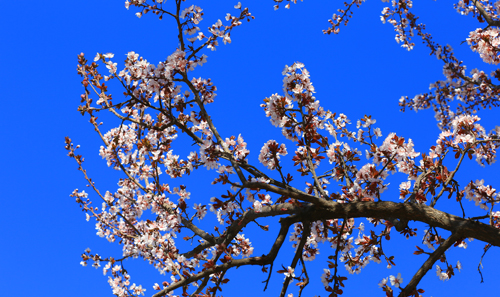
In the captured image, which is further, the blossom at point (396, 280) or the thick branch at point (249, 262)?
the blossom at point (396, 280)

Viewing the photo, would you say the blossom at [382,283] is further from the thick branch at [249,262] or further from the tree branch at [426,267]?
the thick branch at [249,262]

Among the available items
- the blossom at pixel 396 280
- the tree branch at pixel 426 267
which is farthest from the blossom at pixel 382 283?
the blossom at pixel 396 280

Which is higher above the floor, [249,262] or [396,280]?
[396,280]

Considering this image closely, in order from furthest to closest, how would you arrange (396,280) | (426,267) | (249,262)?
(396,280)
(249,262)
(426,267)

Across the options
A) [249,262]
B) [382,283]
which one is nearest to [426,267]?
[382,283]

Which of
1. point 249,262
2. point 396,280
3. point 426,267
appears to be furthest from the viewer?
point 396,280

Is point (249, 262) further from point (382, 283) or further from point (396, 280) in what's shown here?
point (396, 280)

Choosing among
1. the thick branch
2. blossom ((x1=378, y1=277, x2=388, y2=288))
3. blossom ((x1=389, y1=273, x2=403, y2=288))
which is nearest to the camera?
the thick branch

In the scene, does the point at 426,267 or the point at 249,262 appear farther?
the point at 249,262

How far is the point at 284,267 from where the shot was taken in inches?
163

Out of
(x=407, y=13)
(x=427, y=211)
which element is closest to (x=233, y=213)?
(x=427, y=211)

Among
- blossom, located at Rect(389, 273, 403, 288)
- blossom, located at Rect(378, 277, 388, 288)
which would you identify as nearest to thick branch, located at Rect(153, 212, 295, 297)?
blossom, located at Rect(378, 277, 388, 288)

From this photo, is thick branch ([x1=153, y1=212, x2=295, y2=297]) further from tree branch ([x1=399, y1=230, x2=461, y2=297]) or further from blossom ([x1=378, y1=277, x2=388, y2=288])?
tree branch ([x1=399, y1=230, x2=461, y2=297])

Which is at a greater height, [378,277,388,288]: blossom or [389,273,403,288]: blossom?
[389,273,403,288]: blossom
